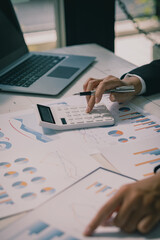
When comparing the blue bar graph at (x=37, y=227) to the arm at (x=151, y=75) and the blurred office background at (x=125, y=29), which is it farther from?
the blurred office background at (x=125, y=29)

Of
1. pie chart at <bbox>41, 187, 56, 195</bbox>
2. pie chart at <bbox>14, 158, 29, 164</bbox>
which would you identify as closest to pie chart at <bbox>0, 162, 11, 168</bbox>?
pie chart at <bbox>14, 158, 29, 164</bbox>

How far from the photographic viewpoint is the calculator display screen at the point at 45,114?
0.88 metres

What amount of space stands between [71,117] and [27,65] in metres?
0.49

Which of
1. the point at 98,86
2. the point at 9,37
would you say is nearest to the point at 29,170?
the point at 98,86

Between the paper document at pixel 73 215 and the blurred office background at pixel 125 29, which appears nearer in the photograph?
the paper document at pixel 73 215

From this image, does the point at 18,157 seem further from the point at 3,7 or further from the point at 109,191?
the point at 3,7

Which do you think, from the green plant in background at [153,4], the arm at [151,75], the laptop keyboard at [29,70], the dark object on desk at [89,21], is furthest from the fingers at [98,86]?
the green plant in background at [153,4]

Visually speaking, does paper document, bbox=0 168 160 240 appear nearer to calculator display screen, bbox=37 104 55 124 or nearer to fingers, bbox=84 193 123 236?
fingers, bbox=84 193 123 236

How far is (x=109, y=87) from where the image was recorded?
1.00m

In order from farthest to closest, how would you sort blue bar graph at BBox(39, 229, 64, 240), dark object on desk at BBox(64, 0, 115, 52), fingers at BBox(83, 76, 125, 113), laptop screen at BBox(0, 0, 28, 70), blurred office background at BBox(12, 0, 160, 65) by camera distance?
blurred office background at BBox(12, 0, 160, 65), dark object on desk at BBox(64, 0, 115, 52), laptop screen at BBox(0, 0, 28, 70), fingers at BBox(83, 76, 125, 113), blue bar graph at BBox(39, 229, 64, 240)

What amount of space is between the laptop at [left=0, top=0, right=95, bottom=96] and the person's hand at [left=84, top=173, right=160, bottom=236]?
22.4 inches

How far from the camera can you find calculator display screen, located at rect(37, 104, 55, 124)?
884 mm

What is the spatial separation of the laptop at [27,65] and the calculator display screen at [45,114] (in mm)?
141

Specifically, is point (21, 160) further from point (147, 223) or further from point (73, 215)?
point (147, 223)
